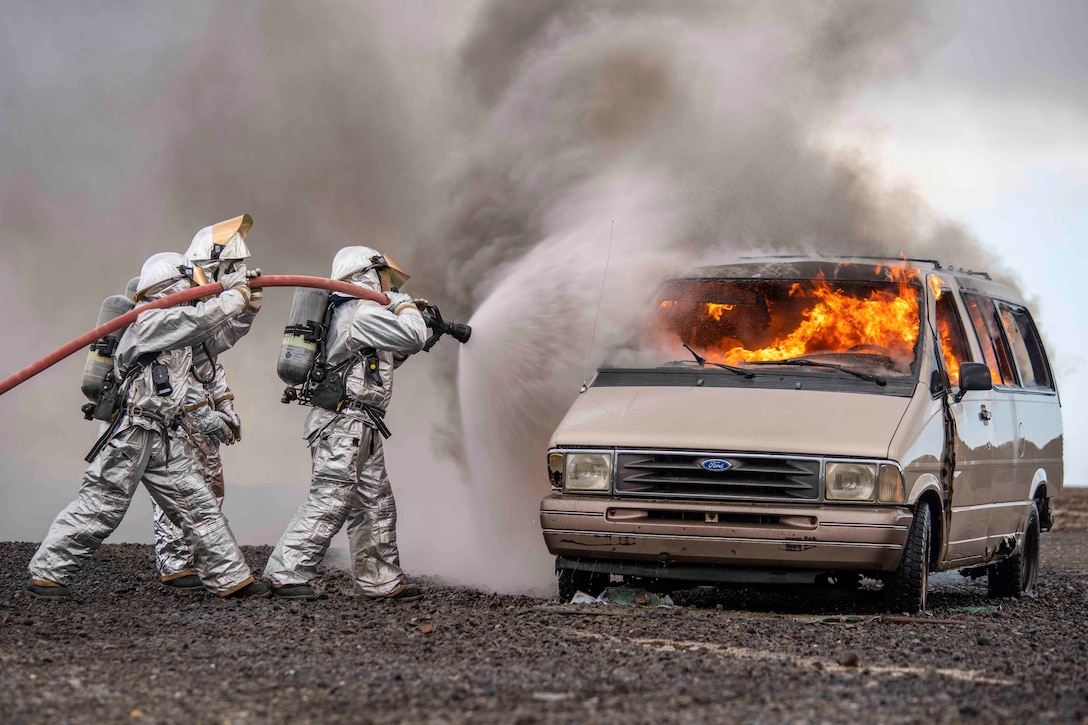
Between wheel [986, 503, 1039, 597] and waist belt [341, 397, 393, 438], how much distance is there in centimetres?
451

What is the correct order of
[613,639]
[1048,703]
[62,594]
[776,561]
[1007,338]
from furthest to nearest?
[1007,338], [62,594], [776,561], [613,639], [1048,703]

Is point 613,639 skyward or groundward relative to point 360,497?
groundward

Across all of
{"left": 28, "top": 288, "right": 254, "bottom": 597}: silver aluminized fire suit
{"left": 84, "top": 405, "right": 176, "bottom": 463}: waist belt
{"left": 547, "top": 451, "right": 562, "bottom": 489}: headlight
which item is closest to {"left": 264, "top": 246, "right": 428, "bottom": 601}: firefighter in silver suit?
{"left": 28, "top": 288, "right": 254, "bottom": 597}: silver aluminized fire suit

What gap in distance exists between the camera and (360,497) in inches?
312

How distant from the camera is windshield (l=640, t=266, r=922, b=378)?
7.75 metres

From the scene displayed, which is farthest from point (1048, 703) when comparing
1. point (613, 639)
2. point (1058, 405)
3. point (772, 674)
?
point (1058, 405)

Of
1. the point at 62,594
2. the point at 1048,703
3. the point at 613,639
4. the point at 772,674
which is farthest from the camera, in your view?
the point at 62,594

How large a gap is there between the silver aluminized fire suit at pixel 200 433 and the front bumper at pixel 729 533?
2310 mm

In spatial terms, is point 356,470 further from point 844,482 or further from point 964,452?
point 964,452

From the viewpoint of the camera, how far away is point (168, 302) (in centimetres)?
768

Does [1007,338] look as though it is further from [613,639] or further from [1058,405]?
[613,639]

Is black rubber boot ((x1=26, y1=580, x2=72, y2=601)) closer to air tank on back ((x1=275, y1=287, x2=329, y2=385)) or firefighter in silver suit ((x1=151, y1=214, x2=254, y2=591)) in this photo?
firefighter in silver suit ((x1=151, y1=214, x2=254, y2=591))

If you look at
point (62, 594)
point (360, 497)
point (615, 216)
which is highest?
point (615, 216)

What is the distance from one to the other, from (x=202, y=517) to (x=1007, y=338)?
18.2ft
